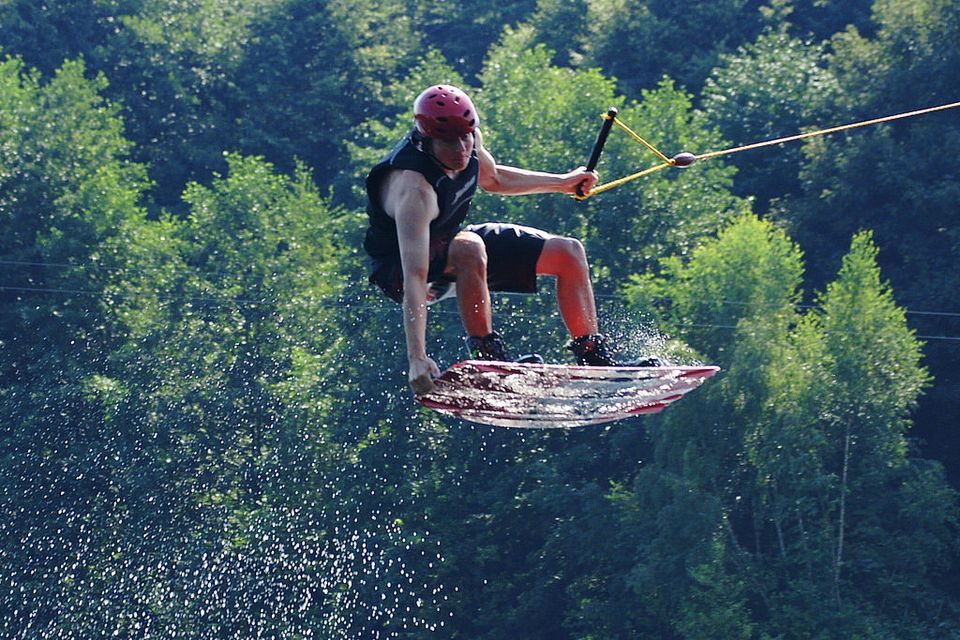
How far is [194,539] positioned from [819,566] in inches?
373

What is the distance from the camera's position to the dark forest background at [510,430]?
944 inches

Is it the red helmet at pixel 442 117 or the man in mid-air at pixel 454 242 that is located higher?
the red helmet at pixel 442 117

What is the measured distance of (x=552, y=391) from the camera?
8109 mm

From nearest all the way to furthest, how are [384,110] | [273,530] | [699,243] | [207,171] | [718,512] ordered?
[718,512]
[273,530]
[699,243]
[207,171]
[384,110]

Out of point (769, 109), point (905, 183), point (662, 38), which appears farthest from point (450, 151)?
point (662, 38)

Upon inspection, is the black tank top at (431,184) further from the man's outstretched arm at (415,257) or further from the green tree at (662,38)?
the green tree at (662,38)

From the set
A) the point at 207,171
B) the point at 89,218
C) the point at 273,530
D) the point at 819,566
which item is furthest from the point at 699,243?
the point at 207,171

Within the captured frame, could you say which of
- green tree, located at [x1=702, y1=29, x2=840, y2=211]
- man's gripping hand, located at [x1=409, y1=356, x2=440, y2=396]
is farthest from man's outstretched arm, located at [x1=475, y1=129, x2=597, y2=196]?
green tree, located at [x1=702, y1=29, x2=840, y2=211]

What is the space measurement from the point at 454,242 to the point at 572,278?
0.71 m

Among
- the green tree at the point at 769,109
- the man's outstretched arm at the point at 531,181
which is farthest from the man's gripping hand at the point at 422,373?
the green tree at the point at 769,109

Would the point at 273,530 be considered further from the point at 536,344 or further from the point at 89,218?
the point at 89,218

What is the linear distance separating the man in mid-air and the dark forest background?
13425 millimetres

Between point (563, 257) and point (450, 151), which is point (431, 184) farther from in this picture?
point (563, 257)

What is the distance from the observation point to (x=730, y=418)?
2397 cm
